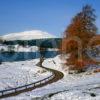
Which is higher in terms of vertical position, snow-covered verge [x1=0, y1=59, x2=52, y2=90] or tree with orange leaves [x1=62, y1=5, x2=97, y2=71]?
tree with orange leaves [x1=62, y1=5, x2=97, y2=71]

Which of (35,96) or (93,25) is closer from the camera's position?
(35,96)

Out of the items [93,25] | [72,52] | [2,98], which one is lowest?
[2,98]

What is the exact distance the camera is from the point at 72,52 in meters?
65.6

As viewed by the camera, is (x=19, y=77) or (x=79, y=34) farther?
(x=19, y=77)

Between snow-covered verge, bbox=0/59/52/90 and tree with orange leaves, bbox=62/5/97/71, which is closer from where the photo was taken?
snow-covered verge, bbox=0/59/52/90

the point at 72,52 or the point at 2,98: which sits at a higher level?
the point at 72,52

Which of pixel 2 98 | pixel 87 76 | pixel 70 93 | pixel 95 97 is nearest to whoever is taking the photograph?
pixel 95 97

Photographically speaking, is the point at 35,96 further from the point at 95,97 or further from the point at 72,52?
the point at 72,52

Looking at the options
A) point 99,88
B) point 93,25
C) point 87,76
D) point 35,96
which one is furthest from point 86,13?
point 35,96

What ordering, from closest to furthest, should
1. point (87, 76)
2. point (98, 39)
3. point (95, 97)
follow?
1. point (95, 97)
2. point (87, 76)
3. point (98, 39)

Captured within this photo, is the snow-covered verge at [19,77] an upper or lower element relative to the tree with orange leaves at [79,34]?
lower

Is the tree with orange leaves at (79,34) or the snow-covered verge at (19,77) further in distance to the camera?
the tree with orange leaves at (79,34)

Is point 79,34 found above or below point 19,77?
above

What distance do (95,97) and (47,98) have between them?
5130mm
